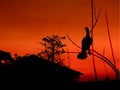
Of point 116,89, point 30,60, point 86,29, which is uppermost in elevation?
point 30,60

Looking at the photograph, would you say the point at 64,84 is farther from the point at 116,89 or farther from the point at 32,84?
the point at 116,89

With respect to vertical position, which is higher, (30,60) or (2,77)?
(30,60)

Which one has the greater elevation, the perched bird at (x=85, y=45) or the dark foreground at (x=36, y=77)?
the dark foreground at (x=36, y=77)

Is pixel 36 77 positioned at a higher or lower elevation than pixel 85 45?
higher

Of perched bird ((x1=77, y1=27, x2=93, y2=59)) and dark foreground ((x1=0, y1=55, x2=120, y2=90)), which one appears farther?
dark foreground ((x1=0, y1=55, x2=120, y2=90))

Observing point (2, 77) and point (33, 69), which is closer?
point (2, 77)

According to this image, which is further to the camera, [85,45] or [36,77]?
[36,77]

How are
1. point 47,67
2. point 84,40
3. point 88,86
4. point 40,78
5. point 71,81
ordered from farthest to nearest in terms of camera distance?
point 71,81 < point 47,67 < point 40,78 < point 88,86 < point 84,40

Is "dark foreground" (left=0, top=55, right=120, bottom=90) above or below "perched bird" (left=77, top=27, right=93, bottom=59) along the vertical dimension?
above

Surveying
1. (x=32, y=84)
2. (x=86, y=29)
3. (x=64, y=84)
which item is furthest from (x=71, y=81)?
(x=86, y=29)

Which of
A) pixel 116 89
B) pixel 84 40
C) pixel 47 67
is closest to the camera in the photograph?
pixel 84 40

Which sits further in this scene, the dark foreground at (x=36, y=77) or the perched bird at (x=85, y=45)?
the dark foreground at (x=36, y=77)

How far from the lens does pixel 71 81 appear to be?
2859 cm

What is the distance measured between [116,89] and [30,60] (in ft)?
42.9
